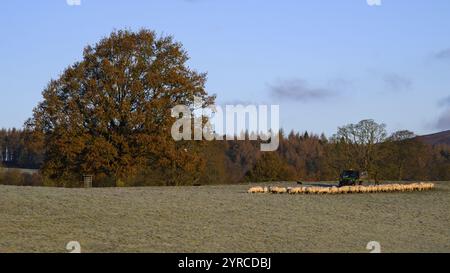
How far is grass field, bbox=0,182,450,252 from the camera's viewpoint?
59.8ft

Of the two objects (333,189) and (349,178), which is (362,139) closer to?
(349,178)

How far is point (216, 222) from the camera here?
2303cm

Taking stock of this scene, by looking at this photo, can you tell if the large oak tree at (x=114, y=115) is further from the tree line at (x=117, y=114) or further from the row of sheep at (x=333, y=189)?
the row of sheep at (x=333, y=189)

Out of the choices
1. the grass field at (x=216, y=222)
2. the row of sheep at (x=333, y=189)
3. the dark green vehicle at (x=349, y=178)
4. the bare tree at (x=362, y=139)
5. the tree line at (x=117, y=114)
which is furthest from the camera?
the bare tree at (x=362, y=139)

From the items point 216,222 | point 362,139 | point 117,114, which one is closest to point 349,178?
point 117,114

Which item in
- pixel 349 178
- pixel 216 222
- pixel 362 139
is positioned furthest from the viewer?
pixel 362 139

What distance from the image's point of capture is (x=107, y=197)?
28.9m

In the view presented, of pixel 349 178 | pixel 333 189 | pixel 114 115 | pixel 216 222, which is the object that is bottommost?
pixel 216 222

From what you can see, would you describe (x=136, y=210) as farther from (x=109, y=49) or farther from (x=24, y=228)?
(x=109, y=49)

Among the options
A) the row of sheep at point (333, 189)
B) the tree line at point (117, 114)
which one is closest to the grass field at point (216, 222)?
the row of sheep at point (333, 189)

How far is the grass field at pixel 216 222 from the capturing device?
59.8 feet

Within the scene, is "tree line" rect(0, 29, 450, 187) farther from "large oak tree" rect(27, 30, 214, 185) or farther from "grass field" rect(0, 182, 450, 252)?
"grass field" rect(0, 182, 450, 252)

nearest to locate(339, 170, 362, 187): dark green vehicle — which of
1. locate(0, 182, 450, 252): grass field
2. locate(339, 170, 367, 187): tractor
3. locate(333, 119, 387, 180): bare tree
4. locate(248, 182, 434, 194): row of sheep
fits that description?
locate(339, 170, 367, 187): tractor

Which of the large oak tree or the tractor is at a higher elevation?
the large oak tree
